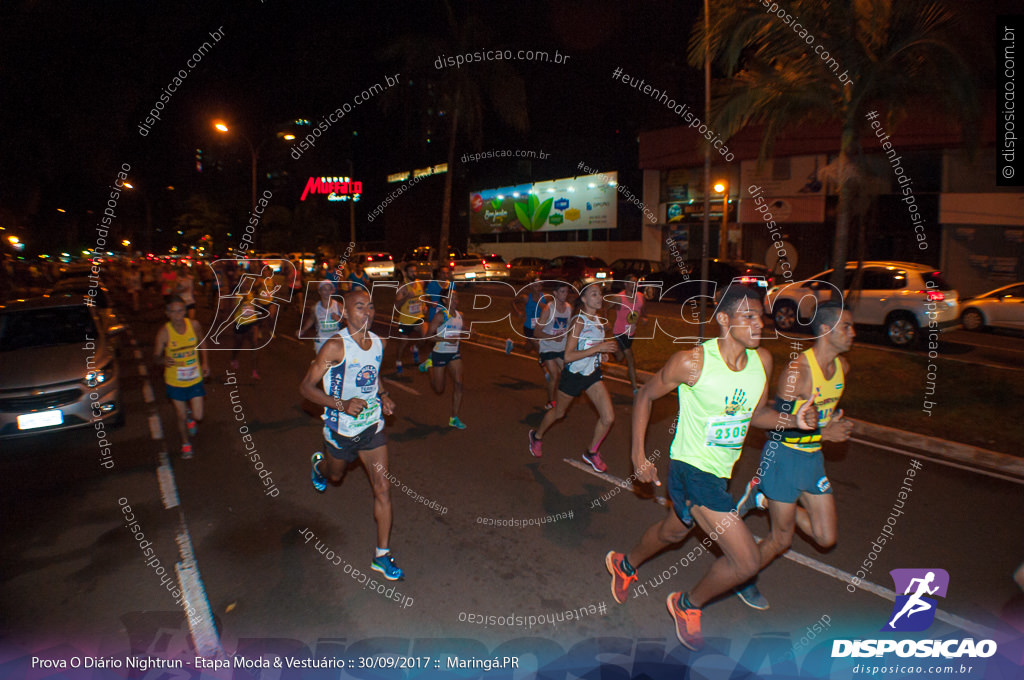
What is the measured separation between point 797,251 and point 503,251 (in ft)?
73.8

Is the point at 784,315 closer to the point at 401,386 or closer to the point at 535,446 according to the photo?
the point at 401,386

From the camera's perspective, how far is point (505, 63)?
26.6m

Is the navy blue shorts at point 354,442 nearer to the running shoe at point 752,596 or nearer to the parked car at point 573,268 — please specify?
the running shoe at point 752,596

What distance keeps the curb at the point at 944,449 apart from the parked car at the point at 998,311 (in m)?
10.9

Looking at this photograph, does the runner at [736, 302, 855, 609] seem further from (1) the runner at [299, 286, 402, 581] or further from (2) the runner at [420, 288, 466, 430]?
(2) the runner at [420, 288, 466, 430]

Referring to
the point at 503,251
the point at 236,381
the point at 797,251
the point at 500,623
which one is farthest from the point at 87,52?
the point at 503,251

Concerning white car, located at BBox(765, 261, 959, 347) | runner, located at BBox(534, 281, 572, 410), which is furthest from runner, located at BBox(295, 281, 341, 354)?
white car, located at BBox(765, 261, 959, 347)

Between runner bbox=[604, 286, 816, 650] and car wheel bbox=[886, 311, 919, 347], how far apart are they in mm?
Answer: 12504

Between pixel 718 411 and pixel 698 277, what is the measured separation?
20.4 m

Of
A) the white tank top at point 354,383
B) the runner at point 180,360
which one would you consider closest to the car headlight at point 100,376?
the runner at point 180,360

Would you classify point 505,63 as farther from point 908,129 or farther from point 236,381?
point 236,381

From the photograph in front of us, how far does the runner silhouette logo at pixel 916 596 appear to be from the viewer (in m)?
4.03

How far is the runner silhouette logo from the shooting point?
4.03 meters

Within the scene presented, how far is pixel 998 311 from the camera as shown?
1641 cm
